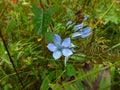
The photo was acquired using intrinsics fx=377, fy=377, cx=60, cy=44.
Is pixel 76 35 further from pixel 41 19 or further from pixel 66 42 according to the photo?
pixel 41 19

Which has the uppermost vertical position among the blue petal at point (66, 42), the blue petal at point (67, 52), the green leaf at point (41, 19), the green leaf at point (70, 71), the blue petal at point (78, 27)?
the green leaf at point (41, 19)

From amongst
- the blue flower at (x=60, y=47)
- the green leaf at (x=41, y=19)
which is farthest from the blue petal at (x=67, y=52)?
the green leaf at (x=41, y=19)

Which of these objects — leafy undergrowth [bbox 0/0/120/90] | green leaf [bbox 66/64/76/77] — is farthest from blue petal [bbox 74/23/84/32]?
green leaf [bbox 66/64/76/77]

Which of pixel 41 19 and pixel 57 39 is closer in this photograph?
pixel 41 19

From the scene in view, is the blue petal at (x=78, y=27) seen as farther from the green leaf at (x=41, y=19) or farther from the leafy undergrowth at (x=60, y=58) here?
the green leaf at (x=41, y=19)

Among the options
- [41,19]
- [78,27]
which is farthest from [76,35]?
[41,19]

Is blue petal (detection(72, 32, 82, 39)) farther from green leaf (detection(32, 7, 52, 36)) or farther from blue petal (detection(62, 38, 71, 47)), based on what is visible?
green leaf (detection(32, 7, 52, 36))
